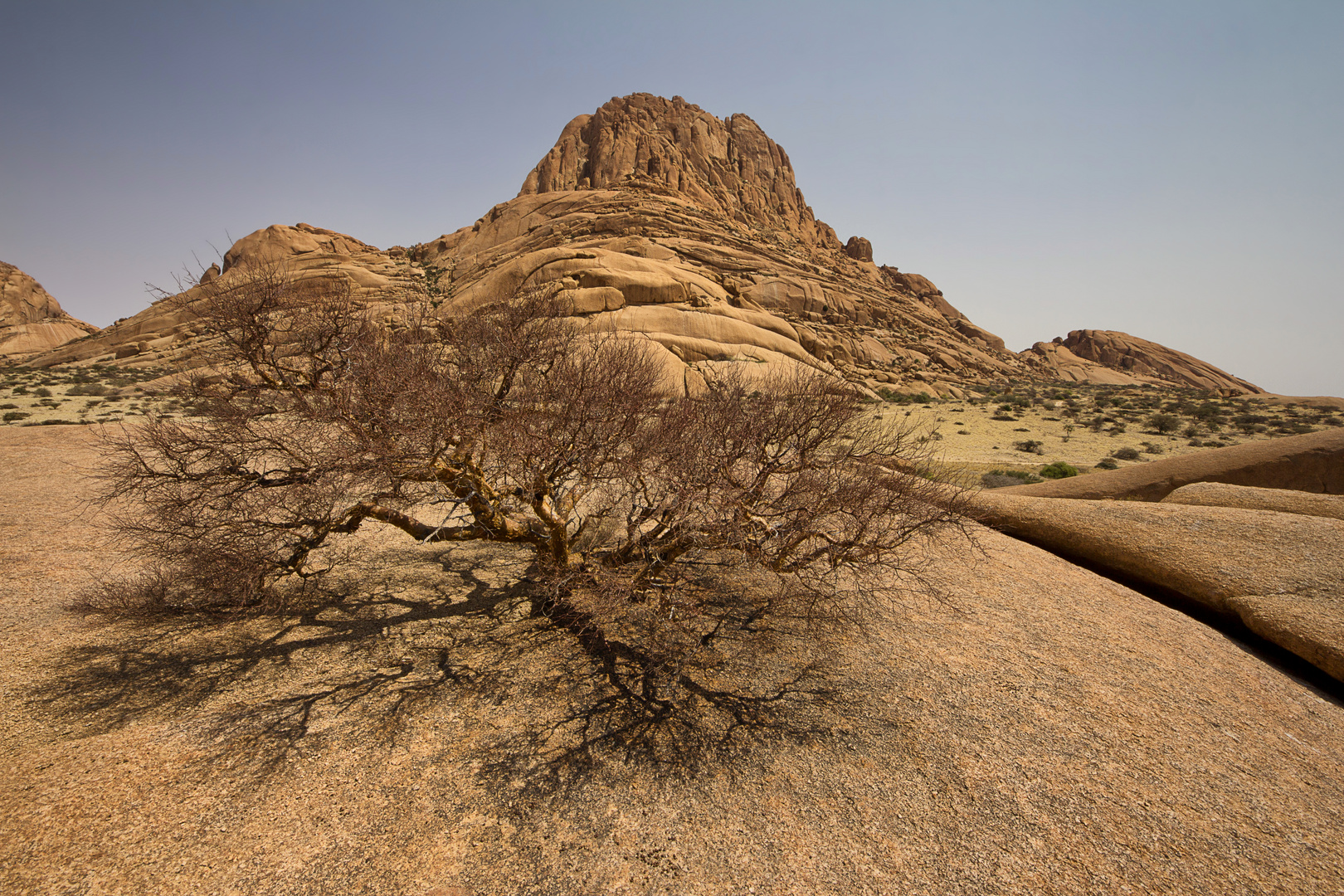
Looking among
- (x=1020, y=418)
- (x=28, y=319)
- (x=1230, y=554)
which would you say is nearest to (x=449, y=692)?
(x=1230, y=554)

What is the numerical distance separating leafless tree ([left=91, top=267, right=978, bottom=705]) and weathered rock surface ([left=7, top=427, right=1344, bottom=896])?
3.42 feet

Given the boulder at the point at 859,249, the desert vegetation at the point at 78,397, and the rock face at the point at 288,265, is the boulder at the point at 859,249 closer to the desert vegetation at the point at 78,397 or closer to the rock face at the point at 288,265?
the rock face at the point at 288,265

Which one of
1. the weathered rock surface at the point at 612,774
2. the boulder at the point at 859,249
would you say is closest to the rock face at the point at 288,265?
the weathered rock surface at the point at 612,774

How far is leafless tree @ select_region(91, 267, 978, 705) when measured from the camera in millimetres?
5512

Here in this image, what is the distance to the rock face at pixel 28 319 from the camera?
6856 cm

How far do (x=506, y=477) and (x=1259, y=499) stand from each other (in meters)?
13.8

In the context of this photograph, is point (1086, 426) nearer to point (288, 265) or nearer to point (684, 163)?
point (288, 265)

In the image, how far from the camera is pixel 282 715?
16.2 ft

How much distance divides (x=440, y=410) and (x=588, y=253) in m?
37.2

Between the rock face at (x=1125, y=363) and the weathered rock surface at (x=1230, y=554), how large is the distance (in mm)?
79983

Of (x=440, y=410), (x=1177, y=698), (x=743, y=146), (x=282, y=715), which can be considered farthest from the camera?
(x=743, y=146)

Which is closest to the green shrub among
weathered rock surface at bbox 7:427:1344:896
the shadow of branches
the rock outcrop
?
the rock outcrop

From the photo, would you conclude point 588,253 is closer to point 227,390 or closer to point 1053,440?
point 1053,440

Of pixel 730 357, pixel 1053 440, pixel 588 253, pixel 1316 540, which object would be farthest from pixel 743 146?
Result: pixel 1316 540
